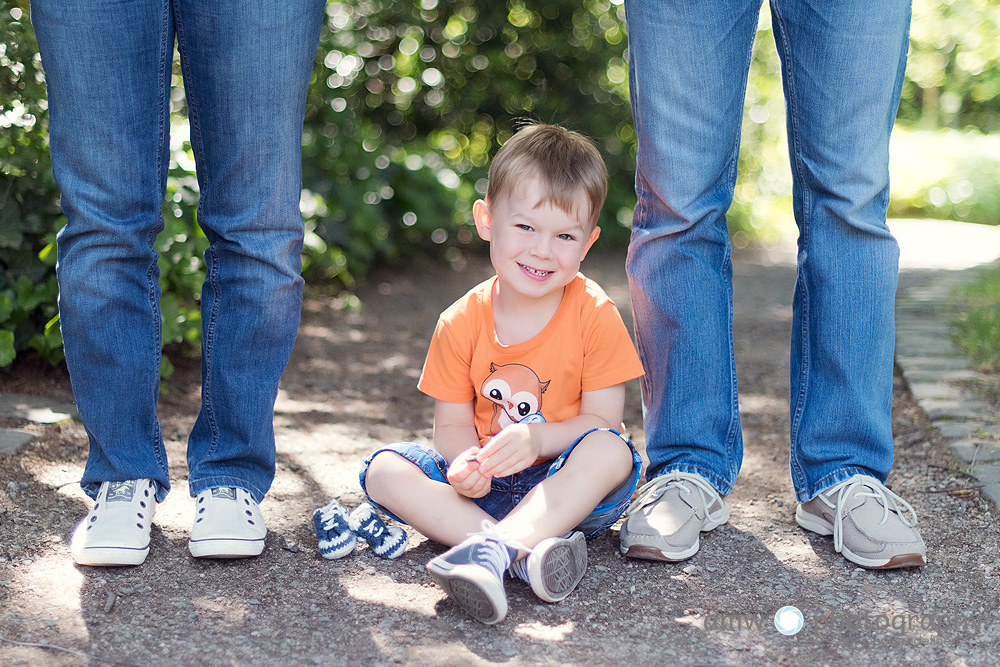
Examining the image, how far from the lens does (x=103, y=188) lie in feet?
5.37

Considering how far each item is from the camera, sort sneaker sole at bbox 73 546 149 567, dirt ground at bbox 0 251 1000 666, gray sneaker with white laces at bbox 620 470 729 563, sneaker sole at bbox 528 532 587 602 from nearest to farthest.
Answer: dirt ground at bbox 0 251 1000 666 < sneaker sole at bbox 528 532 587 602 < sneaker sole at bbox 73 546 149 567 < gray sneaker with white laces at bbox 620 470 729 563

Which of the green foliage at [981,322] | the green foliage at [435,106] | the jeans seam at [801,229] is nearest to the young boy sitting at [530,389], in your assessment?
the jeans seam at [801,229]

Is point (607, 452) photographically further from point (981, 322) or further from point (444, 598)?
→ point (981, 322)

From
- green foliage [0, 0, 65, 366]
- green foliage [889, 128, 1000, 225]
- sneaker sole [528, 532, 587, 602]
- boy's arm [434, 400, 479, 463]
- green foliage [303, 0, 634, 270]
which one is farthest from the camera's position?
green foliage [889, 128, 1000, 225]

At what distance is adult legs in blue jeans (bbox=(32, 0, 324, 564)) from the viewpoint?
161 cm

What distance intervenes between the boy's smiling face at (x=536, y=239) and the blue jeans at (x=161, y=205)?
41cm

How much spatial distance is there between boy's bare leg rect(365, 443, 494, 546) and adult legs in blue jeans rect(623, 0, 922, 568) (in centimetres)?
39

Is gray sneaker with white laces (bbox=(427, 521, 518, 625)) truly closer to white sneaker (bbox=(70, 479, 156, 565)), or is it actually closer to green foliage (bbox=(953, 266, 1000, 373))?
white sneaker (bbox=(70, 479, 156, 565))

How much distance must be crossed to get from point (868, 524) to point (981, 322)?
2093mm

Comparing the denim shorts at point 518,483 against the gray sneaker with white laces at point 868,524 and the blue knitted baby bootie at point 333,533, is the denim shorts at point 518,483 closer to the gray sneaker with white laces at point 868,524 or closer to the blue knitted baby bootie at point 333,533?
the blue knitted baby bootie at point 333,533

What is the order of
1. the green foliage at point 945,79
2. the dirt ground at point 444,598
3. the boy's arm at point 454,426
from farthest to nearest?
the green foliage at point 945,79 < the boy's arm at point 454,426 < the dirt ground at point 444,598

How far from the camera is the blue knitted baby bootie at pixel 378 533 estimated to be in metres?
1.81

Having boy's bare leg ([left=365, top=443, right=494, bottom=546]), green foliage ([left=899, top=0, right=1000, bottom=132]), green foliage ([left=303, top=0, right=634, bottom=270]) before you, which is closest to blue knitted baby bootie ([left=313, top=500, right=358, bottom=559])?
boy's bare leg ([left=365, top=443, right=494, bottom=546])

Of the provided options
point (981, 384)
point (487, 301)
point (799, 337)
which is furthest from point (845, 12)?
point (981, 384)
